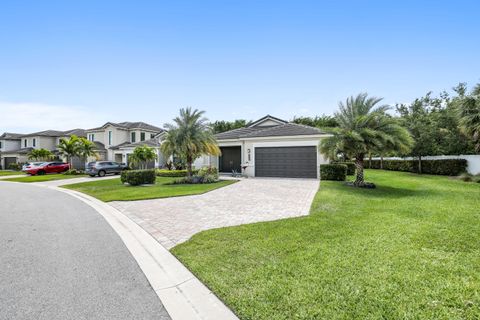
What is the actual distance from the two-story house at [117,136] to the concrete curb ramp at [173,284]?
3207 centimetres

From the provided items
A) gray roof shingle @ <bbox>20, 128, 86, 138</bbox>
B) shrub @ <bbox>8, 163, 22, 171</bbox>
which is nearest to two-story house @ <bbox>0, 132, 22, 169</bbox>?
gray roof shingle @ <bbox>20, 128, 86, 138</bbox>

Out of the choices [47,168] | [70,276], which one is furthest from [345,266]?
[47,168]

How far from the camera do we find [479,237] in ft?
17.0

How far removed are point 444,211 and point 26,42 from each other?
19.2 m

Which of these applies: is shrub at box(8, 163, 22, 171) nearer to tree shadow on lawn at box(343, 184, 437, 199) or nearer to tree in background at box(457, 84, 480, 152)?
tree shadow on lawn at box(343, 184, 437, 199)

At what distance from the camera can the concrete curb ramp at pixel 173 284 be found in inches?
114

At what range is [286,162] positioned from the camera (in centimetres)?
1931

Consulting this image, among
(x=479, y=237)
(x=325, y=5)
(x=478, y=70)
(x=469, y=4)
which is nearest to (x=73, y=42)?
(x=325, y=5)

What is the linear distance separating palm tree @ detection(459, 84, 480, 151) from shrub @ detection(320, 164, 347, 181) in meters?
8.02

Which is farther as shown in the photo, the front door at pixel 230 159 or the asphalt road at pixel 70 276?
the front door at pixel 230 159

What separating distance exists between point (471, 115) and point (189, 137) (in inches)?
739

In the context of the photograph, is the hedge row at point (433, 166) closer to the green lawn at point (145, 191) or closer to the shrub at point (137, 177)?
the green lawn at point (145, 191)

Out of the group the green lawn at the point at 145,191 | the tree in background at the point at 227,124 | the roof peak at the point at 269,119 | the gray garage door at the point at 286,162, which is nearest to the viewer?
the green lawn at the point at 145,191

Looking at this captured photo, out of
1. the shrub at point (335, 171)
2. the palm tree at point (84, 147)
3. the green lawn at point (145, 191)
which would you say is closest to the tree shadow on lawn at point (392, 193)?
the shrub at point (335, 171)
